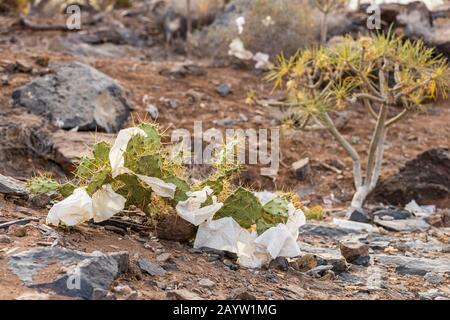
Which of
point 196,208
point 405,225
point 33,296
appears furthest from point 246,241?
point 405,225

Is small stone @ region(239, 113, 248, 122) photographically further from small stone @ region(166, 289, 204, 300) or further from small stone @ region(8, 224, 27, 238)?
small stone @ region(166, 289, 204, 300)

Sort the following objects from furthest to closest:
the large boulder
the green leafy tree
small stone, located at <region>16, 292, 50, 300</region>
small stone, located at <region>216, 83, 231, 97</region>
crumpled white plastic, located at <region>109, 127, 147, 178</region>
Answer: small stone, located at <region>216, 83, 231, 97</region> → the large boulder → the green leafy tree → crumpled white plastic, located at <region>109, 127, 147, 178</region> → small stone, located at <region>16, 292, 50, 300</region>

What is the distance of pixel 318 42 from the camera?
10805mm

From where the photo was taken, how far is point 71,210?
11.8 ft

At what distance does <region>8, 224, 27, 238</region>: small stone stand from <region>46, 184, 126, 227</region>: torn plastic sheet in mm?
129

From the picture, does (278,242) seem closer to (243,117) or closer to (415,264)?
(415,264)

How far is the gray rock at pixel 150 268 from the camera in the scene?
333cm

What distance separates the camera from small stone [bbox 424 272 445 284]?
4.04 m

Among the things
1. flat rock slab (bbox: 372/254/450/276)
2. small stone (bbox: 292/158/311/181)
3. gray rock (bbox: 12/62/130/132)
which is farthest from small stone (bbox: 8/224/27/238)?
small stone (bbox: 292/158/311/181)

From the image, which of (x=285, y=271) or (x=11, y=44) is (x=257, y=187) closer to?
(x=285, y=271)

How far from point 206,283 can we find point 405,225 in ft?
10.2

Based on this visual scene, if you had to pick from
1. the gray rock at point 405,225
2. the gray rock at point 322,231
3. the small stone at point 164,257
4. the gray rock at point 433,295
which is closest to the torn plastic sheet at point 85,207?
the small stone at point 164,257

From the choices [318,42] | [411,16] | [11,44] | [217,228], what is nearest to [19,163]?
[217,228]

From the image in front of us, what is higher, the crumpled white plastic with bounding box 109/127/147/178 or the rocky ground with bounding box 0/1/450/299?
the crumpled white plastic with bounding box 109/127/147/178
